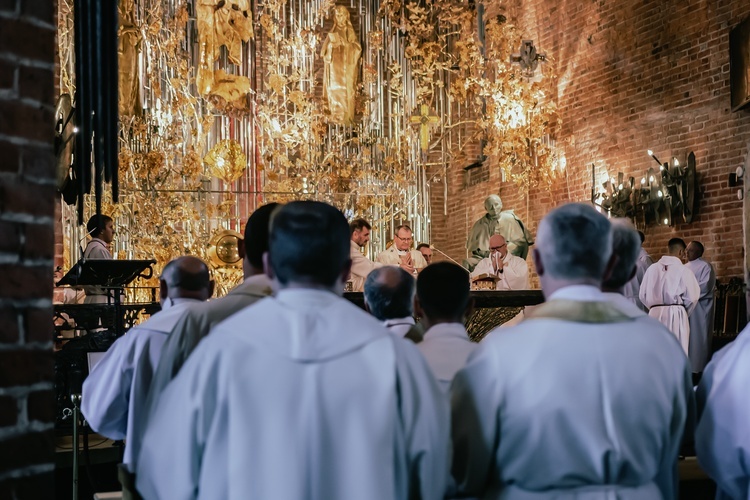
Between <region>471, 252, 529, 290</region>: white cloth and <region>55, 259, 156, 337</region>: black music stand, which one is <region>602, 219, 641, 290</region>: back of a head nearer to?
<region>55, 259, 156, 337</region>: black music stand

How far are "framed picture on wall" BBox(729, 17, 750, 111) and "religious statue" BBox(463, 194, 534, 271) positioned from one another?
411 cm

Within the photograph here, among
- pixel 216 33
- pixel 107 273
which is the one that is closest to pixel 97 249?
pixel 107 273

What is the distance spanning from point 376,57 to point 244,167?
480 cm

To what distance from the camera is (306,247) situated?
2.62 meters

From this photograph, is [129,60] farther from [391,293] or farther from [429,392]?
[429,392]

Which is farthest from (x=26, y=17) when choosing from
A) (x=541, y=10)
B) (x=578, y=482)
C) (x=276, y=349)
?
(x=541, y=10)

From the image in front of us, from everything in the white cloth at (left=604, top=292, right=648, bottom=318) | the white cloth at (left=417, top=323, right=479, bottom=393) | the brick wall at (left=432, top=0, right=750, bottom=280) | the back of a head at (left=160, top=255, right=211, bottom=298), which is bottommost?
the white cloth at (left=417, top=323, right=479, bottom=393)

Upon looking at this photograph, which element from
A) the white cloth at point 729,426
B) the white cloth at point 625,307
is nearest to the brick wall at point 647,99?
the white cloth at point 625,307

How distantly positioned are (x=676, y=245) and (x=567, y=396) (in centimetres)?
1130

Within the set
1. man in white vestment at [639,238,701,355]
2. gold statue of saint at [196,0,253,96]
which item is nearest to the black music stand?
man in white vestment at [639,238,701,355]

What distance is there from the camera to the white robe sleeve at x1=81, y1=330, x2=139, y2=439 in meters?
4.75

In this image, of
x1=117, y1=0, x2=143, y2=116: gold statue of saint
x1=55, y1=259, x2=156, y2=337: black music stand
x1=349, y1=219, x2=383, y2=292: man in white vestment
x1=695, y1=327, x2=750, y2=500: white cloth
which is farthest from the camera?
x1=117, y1=0, x2=143, y2=116: gold statue of saint

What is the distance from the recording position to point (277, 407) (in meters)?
2.48

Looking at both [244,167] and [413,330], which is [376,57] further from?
[413,330]
